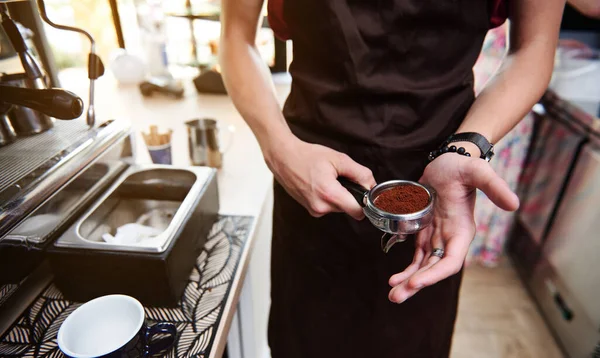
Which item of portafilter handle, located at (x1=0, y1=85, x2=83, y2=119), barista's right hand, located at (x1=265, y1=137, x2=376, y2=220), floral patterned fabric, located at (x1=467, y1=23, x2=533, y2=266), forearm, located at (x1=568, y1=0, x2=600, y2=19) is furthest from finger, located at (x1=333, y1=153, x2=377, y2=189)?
floral patterned fabric, located at (x1=467, y1=23, x2=533, y2=266)

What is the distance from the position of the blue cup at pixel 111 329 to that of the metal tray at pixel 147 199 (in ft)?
0.49

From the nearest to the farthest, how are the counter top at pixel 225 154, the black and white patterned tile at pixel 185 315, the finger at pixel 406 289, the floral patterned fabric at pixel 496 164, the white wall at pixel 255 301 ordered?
the finger at pixel 406 289 → the black and white patterned tile at pixel 185 315 → the counter top at pixel 225 154 → the white wall at pixel 255 301 → the floral patterned fabric at pixel 496 164

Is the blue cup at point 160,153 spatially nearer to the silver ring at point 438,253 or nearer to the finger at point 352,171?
the finger at point 352,171

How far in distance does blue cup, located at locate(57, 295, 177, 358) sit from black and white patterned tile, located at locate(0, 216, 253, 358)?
0.12 feet

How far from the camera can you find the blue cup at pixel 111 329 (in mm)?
591

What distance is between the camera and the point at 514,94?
73cm

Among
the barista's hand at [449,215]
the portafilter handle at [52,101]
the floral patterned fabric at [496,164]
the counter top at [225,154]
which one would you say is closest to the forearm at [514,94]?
the barista's hand at [449,215]

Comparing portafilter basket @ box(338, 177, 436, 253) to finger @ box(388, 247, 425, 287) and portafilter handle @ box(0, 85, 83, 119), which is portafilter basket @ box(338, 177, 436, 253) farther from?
portafilter handle @ box(0, 85, 83, 119)

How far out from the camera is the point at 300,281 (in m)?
0.89

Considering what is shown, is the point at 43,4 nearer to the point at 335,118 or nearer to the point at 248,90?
the point at 248,90

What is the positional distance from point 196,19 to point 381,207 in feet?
5.32

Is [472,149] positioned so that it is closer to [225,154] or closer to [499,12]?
[499,12]

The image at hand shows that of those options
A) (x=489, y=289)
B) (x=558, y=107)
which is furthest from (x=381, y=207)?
(x=489, y=289)

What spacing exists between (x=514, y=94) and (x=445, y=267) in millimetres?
372
